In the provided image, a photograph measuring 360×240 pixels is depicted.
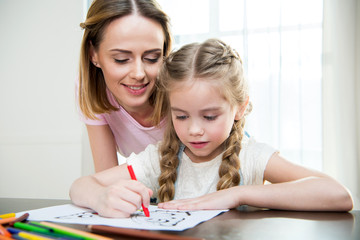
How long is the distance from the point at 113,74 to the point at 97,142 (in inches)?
15.3

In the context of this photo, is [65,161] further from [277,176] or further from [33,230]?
[33,230]

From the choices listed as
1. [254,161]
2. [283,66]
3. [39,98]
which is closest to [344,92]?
[283,66]

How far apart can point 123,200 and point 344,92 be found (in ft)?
6.66

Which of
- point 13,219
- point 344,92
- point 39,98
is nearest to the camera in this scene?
point 13,219

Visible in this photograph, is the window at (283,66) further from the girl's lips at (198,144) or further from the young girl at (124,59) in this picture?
the girl's lips at (198,144)

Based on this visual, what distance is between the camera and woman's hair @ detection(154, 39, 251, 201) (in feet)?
3.51

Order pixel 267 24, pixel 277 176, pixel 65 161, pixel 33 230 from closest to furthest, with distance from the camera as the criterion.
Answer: pixel 33 230 < pixel 277 176 < pixel 267 24 < pixel 65 161

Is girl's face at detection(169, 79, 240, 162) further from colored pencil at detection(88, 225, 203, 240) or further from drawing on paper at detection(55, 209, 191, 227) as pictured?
colored pencil at detection(88, 225, 203, 240)

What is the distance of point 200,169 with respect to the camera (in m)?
1.19

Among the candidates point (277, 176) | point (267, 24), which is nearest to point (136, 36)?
point (277, 176)

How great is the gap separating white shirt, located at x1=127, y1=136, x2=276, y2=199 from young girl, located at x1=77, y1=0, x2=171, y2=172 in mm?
212

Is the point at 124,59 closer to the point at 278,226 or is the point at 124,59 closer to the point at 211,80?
the point at 211,80

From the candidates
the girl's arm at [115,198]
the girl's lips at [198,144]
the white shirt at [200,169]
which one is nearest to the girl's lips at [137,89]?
the white shirt at [200,169]

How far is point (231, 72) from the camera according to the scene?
3.67ft
